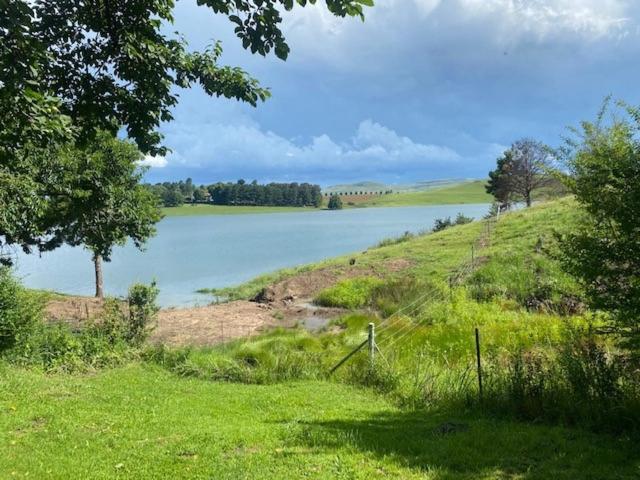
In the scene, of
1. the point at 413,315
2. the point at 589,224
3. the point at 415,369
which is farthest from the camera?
the point at 413,315

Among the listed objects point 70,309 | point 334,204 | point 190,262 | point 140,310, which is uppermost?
point 334,204

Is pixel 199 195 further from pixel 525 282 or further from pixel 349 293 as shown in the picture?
pixel 525 282

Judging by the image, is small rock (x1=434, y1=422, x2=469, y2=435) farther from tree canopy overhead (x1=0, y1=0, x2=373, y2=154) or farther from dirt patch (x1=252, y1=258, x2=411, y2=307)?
dirt patch (x1=252, y1=258, x2=411, y2=307)

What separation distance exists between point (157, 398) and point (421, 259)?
79.8ft

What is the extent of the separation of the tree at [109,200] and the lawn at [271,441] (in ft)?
46.7

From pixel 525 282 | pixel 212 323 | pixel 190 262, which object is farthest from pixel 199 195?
pixel 525 282

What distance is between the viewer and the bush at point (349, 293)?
25.9 meters

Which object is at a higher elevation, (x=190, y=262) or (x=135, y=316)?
(x=135, y=316)

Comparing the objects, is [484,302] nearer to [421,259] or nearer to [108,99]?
[421,259]

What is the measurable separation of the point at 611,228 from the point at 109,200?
833 inches

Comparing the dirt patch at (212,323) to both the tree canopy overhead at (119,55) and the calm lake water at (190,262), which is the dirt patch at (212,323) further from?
the tree canopy overhead at (119,55)

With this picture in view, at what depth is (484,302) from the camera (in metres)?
20.9

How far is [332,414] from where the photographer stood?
8.84 meters

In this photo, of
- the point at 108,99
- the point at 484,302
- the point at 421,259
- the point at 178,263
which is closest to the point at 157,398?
the point at 108,99
